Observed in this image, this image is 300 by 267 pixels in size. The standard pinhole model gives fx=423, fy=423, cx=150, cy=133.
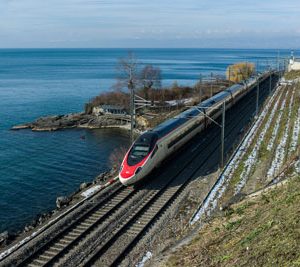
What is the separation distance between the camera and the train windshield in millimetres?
27552

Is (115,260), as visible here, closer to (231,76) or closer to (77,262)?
(77,262)

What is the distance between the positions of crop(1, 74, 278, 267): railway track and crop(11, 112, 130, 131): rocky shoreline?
4202 centimetres

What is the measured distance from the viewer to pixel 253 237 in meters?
15.4

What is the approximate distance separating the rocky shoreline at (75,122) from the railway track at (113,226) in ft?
138

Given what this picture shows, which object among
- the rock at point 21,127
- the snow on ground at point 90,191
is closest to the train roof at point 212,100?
the snow on ground at point 90,191

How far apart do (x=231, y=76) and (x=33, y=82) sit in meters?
66.7

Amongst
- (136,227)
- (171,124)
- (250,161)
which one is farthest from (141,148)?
(250,161)

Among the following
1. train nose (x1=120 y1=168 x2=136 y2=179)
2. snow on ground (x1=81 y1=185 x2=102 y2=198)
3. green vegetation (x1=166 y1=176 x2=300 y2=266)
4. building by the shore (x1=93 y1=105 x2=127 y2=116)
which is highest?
green vegetation (x1=166 y1=176 x2=300 y2=266)

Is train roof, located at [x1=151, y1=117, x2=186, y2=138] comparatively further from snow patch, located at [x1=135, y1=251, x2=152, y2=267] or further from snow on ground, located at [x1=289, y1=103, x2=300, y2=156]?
snow patch, located at [x1=135, y1=251, x2=152, y2=267]

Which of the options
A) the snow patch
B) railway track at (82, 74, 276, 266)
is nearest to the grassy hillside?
the snow patch

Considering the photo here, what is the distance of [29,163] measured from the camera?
47781 mm

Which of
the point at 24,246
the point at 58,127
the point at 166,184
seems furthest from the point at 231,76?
the point at 24,246

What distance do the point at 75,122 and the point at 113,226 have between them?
53342 millimetres

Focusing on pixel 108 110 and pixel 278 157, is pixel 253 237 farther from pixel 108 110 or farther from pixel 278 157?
pixel 108 110
